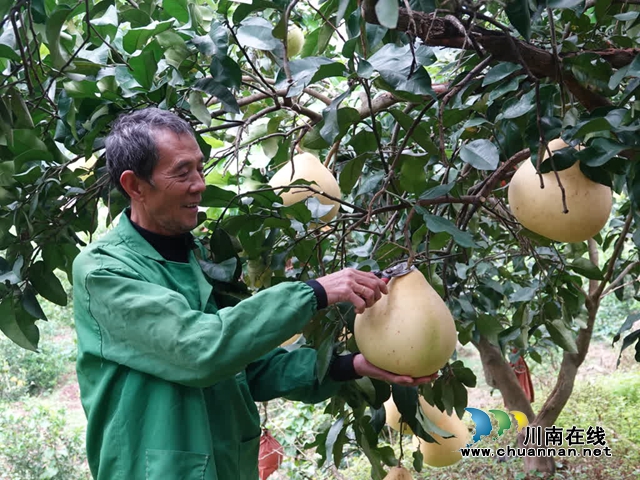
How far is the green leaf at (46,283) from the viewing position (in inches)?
60.3

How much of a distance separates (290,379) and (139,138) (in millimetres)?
561

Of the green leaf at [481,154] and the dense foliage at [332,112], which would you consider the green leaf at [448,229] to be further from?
the green leaf at [481,154]

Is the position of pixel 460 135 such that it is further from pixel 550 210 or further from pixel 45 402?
pixel 45 402

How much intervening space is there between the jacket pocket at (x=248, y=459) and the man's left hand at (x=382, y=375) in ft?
0.83

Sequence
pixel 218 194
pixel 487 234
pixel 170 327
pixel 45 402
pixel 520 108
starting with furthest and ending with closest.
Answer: pixel 45 402
pixel 487 234
pixel 218 194
pixel 520 108
pixel 170 327

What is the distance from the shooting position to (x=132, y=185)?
48.1 inches

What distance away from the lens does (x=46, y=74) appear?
55.9 inches

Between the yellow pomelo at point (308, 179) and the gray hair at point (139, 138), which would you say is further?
the yellow pomelo at point (308, 179)

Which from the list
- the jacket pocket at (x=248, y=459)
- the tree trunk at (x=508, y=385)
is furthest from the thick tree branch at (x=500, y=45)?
the tree trunk at (x=508, y=385)

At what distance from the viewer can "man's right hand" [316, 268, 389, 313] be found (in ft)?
3.47

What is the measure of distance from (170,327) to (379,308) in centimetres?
33

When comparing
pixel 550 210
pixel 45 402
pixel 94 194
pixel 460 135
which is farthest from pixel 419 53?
pixel 45 402

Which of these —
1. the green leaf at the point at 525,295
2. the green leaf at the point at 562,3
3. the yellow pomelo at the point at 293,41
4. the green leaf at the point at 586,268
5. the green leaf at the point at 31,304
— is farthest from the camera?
the yellow pomelo at the point at 293,41

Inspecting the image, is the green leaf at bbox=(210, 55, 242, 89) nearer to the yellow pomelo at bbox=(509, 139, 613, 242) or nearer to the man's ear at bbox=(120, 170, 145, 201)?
the man's ear at bbox=(120, 170, 145, 201)
